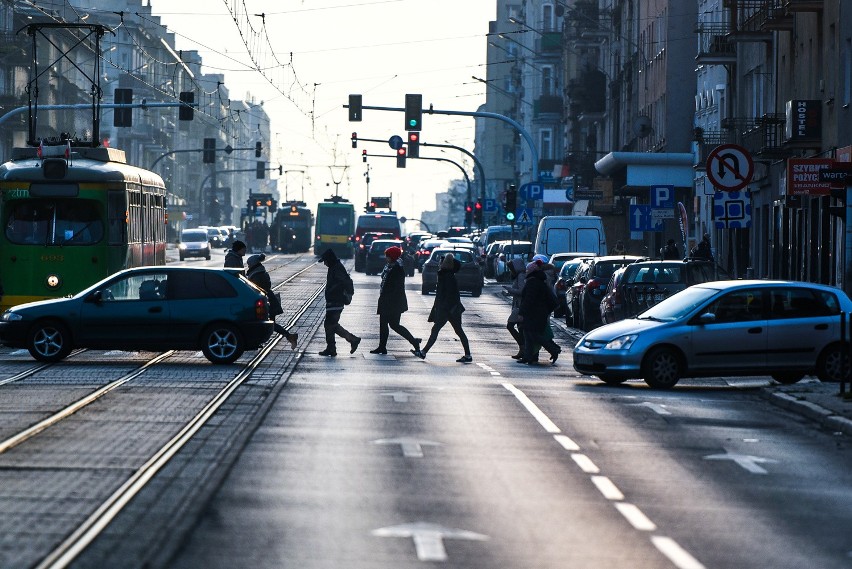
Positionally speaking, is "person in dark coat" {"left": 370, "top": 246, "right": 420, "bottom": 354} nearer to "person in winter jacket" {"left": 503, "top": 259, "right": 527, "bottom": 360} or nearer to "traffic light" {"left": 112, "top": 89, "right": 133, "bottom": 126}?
"person in winter jacket" {"left": 503, "top": 259, "right": 527, "bottom": 360}

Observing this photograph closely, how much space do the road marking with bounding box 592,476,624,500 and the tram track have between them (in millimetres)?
3077

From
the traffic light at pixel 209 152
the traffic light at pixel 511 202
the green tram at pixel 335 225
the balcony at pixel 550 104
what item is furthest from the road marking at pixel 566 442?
the balcony at pixel 550 104

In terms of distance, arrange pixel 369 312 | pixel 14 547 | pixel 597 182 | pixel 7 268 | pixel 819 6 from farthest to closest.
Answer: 1. pixel 597 182
2. pixel 369 312
3. pixel 819 6
4. pixel 7 268
5. pixel 14 547

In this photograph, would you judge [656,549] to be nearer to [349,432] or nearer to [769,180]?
[349,432]

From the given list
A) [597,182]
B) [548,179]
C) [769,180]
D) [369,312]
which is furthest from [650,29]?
[369,312]

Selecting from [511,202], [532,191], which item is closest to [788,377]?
[511,202]

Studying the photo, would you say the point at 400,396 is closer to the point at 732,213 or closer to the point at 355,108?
the point at 732,213

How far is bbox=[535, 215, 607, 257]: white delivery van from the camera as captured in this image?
2061 inches

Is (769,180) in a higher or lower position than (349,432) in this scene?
higher

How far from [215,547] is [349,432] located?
21.5 feet

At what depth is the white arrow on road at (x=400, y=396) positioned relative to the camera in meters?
19.4

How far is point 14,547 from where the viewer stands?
9.28 m

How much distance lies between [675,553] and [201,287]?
638 inches

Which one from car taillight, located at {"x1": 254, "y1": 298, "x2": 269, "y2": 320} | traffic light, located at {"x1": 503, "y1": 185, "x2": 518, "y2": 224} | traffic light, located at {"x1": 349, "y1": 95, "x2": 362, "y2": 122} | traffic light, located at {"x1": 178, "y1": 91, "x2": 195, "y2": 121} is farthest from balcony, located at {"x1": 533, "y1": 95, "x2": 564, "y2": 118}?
car taillight, located at {"x1": 254, "y1": 298, "x2": 269, "y2": 320}
